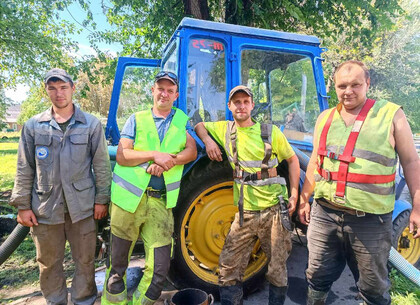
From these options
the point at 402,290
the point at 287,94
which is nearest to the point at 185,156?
the point at 287,94

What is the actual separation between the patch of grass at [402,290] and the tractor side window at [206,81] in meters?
2.44

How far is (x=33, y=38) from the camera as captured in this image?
7.43 meters

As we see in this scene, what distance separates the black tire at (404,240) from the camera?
3.16 meters

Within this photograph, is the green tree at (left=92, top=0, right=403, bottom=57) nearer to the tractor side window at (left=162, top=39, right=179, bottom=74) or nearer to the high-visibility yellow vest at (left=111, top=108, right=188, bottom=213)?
the tractor side window at (left=162, top=39, right=179, bottom=74)

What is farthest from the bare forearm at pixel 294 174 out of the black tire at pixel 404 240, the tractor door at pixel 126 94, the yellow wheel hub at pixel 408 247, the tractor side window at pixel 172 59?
the tractor door at pixel 126 94

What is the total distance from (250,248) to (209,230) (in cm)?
45

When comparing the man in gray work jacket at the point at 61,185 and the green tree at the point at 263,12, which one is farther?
the green tree at the point at 263,12

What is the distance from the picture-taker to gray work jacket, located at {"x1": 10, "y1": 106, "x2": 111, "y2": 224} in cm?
214

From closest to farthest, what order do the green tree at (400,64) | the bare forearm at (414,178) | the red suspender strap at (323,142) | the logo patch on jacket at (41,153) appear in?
the bare forearm at (414,178) < the red suspender strap at (323,142) < the logo patch on jacket at (41,153) < the green tree at (400,64)

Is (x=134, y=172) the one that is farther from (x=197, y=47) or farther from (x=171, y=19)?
(x=171, y=19)

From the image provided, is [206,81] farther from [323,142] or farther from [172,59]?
[323,142]

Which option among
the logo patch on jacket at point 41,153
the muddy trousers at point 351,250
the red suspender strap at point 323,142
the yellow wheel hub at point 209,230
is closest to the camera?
the muddy trousers at point 351,250

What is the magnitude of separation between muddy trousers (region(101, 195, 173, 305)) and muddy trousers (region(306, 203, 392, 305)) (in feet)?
3.65

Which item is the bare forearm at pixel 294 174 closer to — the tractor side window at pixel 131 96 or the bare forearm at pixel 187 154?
the bare forearm at pixel 187 154
